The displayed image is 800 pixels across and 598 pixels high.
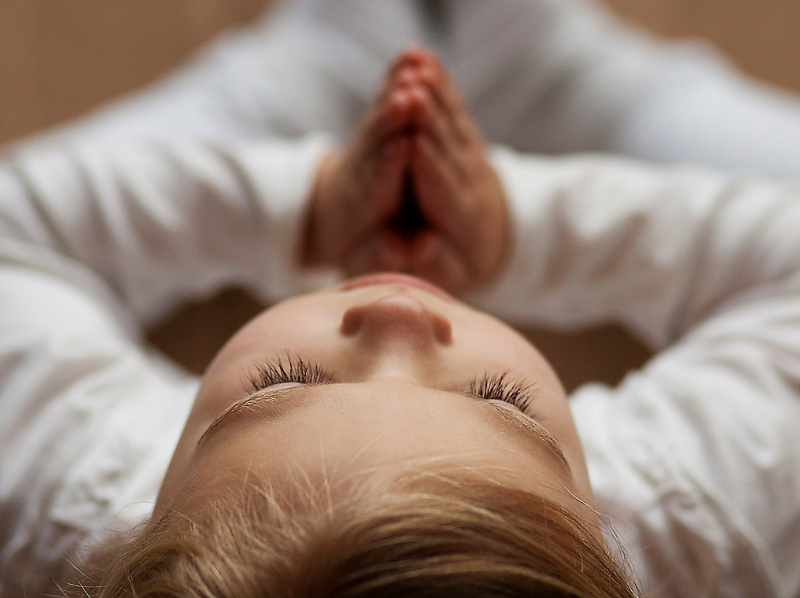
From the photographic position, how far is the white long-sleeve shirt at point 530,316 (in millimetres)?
326

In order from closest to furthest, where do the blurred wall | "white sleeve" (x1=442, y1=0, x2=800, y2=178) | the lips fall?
the lips, "white sleeve" (x1=442, y1=0, x2=800, y2=178), the blurred wall

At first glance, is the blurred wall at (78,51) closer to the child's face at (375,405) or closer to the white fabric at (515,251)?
the white fabric at (515,251)

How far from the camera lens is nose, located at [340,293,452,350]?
0.25 meters

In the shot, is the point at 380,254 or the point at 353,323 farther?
the point at 380,254

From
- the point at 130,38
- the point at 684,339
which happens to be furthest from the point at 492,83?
the point at 130,38

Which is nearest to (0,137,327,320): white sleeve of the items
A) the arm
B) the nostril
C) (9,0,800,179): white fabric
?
the arm

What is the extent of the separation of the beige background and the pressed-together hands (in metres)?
0.43

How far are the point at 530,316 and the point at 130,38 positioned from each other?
568 millimetres

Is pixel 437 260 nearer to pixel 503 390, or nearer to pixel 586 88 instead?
pixel 503 390

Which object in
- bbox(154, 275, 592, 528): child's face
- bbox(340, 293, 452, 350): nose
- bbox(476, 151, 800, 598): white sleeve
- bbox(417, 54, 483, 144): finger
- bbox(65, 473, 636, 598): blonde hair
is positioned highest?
bbox(417, 54, 483, 144): finger

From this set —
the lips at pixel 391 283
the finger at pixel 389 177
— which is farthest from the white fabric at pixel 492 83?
the lips at pixel 391 283

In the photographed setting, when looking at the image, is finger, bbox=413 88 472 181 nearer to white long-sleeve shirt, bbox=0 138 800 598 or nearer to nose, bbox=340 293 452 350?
white long-sleeve shirt, bbox=0 138 800 598

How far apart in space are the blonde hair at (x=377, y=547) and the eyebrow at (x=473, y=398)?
3cm

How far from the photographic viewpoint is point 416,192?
0.43 meters
